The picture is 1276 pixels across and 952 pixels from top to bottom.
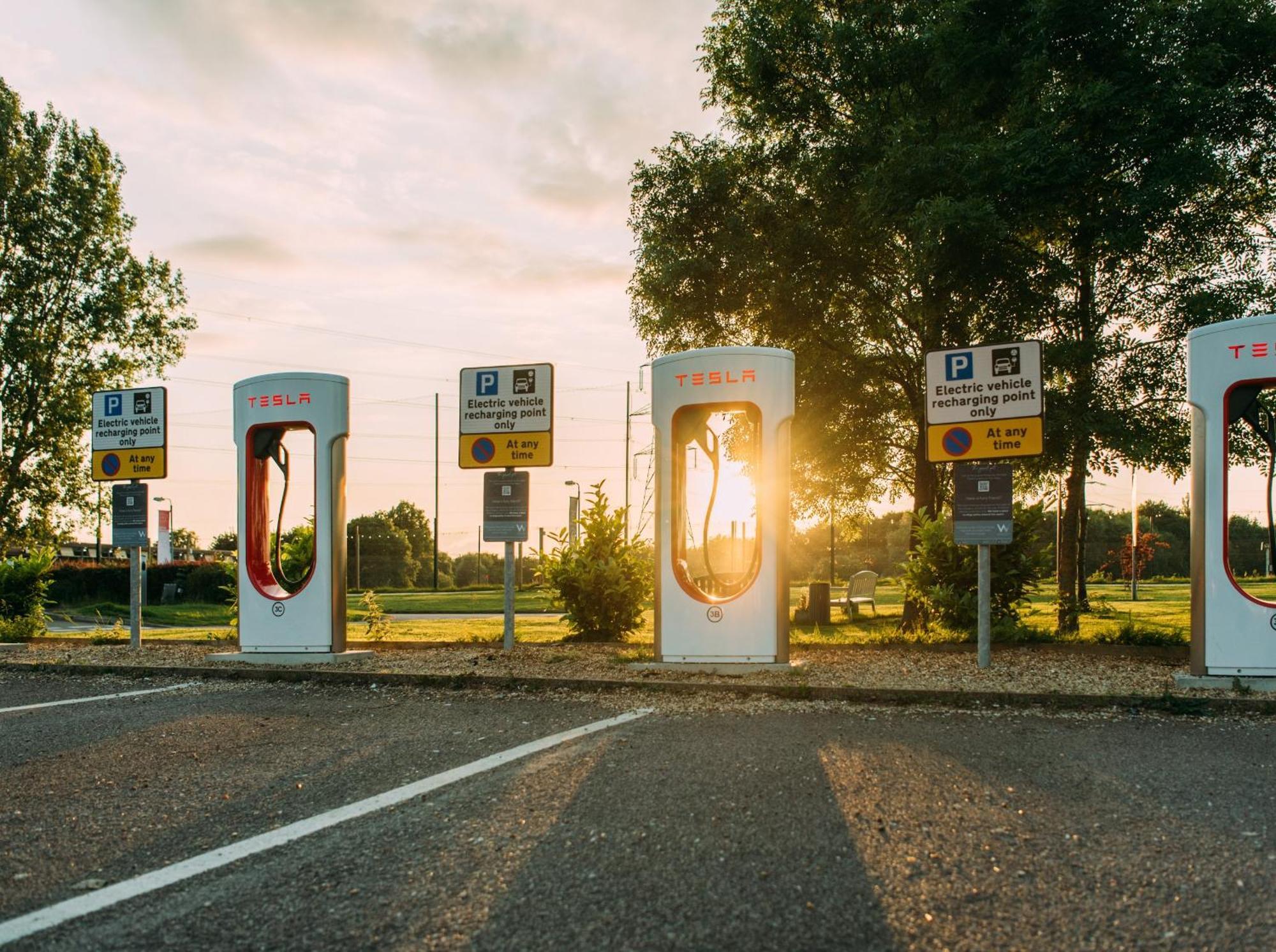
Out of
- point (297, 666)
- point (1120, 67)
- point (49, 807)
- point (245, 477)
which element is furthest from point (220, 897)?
point (1120, 67)

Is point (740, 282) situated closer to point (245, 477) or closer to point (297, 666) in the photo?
point (245, 477)

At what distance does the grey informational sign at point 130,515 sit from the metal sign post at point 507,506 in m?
4.42

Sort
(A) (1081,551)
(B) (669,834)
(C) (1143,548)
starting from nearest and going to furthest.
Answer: (B) (669,834) < (A) (1081,551) < (C) (1143,548)

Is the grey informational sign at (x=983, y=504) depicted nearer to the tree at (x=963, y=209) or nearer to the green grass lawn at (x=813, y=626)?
the green grass lawn at (x=813, y=626)

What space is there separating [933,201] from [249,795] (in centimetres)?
1041

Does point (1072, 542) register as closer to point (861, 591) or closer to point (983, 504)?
point (861, 591)

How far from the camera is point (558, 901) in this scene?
3.15m

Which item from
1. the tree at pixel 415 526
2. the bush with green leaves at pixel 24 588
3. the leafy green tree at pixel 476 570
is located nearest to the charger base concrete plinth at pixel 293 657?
the bush with green leaves at pixel 24 588

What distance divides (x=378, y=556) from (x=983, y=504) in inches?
2644

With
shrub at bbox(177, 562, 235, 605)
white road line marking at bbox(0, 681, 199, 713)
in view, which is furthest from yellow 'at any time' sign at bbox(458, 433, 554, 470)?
shrub at bbox(177, 562, 235, 605)

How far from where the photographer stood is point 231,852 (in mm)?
3711

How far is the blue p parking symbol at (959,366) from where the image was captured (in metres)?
8.79

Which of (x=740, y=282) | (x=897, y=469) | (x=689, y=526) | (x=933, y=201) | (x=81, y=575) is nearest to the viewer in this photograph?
(x=689, y=526)

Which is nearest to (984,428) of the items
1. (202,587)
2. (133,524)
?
(133,524)
